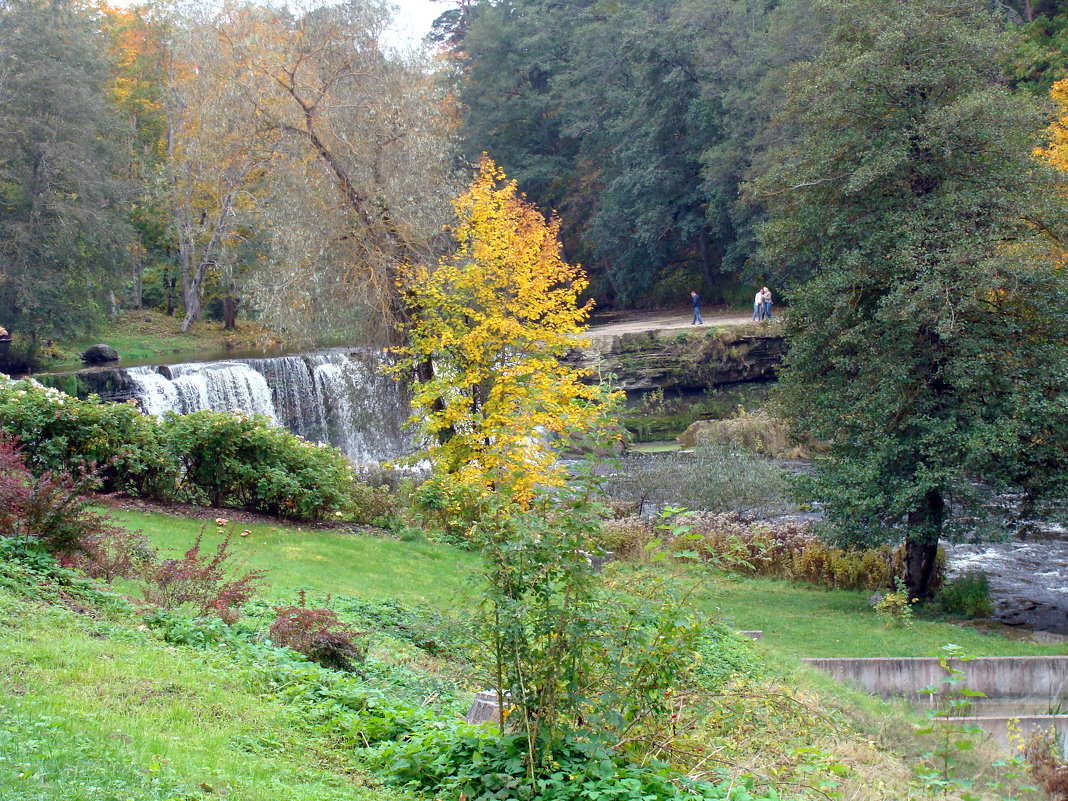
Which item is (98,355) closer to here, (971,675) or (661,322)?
(661,322)

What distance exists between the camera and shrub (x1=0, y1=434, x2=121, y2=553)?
795 cm

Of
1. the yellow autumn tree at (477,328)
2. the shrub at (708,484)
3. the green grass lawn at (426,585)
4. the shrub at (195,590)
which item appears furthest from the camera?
the shrub at (708,484)

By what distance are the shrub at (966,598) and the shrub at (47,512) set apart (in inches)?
533

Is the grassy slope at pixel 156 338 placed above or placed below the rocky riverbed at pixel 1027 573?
above

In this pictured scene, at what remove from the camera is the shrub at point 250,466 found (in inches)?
555

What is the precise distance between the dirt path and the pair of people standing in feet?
1.86

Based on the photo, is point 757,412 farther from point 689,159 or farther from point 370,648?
point 370,648

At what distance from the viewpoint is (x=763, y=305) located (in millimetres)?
36625

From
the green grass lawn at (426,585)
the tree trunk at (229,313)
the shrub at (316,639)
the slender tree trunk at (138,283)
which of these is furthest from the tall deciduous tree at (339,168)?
the slender tree trunk at (138,283)

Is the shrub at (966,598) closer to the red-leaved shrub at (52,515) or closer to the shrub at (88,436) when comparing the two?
the shrub at (88,436)

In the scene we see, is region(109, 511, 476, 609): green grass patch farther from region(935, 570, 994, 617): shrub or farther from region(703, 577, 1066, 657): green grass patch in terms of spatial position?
region(935, 570, 994, 617): shrub

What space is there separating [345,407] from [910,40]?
19.6m

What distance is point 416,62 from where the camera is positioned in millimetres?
21156

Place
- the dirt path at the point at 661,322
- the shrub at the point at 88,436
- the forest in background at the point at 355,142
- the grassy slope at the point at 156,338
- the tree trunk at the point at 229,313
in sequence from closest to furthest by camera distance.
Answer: the shrub at the point at 88,436, the forest in background at the point at 355,142, the grassy slope at the point at 156,338, the dirt path at the point at 661,322, the tree trunk at the point at 229,313
